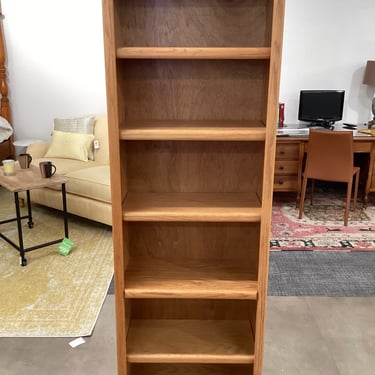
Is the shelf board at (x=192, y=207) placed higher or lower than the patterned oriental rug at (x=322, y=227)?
higher

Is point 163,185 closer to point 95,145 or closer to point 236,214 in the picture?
point 236,214

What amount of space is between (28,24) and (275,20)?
423 centimetres

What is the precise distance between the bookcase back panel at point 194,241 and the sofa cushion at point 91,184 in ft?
5.93

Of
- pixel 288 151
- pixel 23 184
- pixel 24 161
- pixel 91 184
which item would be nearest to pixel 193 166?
pixel 23 184

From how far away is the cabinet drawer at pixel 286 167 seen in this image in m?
4.07

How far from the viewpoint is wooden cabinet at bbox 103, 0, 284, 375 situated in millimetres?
1314

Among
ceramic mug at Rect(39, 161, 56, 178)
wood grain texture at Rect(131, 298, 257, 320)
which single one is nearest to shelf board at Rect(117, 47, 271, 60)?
wood grain texture at Rect(131, 298, 257, 320)

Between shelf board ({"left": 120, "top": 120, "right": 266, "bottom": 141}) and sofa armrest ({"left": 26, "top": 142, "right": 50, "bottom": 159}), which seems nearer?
shelf board ({"left": 120, "top": 120, "right": 266, "bottom": 141})

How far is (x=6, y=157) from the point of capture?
192 inches

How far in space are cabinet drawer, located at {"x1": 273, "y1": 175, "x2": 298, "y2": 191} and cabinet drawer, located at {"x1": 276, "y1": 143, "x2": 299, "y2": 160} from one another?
0.62 ft

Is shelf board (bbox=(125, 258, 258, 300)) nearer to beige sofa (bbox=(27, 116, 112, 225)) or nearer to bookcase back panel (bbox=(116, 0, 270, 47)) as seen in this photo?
bookcase back panel (bbox=(116, 0, 270, 47))

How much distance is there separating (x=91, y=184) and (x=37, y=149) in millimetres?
1201

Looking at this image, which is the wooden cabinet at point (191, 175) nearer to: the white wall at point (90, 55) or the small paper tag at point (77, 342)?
the small paper tag at point (77, 342)

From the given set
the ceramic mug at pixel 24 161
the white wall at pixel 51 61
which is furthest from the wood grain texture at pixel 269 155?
the white wall at pixel 51 61
